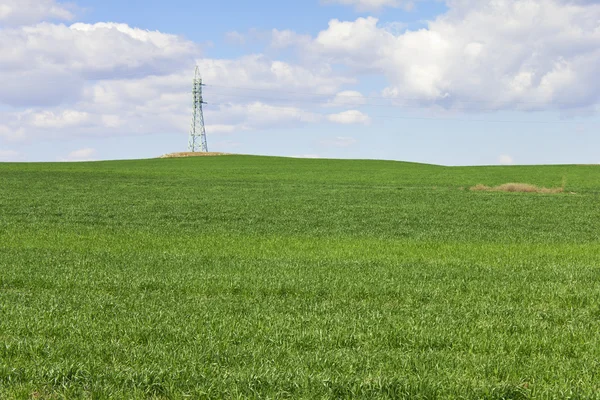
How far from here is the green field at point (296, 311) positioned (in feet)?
23.0

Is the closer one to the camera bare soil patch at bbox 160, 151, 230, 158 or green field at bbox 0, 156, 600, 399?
green field at bbox 0, 156, 600, 399

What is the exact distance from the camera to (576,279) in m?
14.1

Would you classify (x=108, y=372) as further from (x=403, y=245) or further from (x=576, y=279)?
(x=403, y=245)

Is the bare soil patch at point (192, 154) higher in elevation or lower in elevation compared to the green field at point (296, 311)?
higher

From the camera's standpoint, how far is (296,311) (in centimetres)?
1048

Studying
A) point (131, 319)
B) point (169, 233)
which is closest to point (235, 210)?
point (169, 233)

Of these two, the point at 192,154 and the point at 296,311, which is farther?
the point at 192,154

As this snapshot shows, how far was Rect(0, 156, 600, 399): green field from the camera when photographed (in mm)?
7012

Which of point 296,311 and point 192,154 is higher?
point 192,154

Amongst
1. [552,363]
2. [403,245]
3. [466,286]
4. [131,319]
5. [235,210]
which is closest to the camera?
[552,363]

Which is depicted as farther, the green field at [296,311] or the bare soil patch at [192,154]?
the bare soil patch at [192,154]

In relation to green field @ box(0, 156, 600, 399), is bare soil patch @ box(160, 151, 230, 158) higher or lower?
higher

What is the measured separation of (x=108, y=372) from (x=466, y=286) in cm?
816

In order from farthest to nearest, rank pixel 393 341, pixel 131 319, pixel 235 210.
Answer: pixel 235 210
pixel 131 319
pixel 393 341
